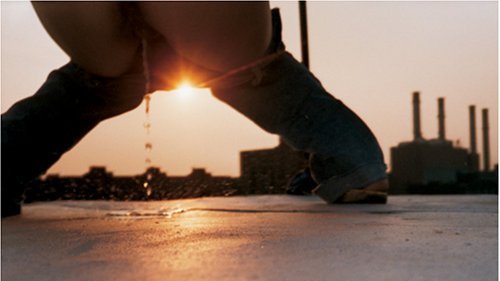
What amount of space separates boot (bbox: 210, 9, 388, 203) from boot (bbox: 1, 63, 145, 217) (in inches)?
14.3

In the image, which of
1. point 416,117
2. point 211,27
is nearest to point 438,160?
point 416,117

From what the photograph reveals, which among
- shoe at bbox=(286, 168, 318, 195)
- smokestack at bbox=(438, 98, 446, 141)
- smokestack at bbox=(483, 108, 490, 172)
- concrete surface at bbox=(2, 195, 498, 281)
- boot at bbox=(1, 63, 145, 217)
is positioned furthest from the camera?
smokestack at bbox=(483, 108, 490, 172)

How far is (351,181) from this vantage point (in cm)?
221

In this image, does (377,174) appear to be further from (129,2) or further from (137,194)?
(137,194)

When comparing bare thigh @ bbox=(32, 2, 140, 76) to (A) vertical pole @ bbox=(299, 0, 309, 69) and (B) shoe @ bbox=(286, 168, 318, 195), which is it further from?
(A) vertical pole @ bbox=(299, 0, 309, 69)

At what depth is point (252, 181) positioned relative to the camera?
6.48m

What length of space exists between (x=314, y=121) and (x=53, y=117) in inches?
34.8

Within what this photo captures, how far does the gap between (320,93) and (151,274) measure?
4.92 ft

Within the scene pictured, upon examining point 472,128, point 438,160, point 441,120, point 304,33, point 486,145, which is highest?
point 441,120

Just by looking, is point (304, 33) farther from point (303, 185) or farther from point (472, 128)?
point (472, 128)

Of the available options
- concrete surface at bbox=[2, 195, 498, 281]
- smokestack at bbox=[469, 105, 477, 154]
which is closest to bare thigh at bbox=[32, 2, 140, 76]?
concrete surface at bbox=[2, 195, 498, 281]

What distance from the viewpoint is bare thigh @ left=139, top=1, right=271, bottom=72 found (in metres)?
1.72

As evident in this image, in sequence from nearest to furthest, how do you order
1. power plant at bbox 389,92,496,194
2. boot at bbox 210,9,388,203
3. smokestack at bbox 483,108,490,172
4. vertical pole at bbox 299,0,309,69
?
boot at bbox 210,9,388,203, vertical pole at bbox 299,0,309,69, power plant at bbox 389,92,496,194, smokestack at bbox 483,108,490,172

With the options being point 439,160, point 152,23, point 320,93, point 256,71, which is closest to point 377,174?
point 320,93
